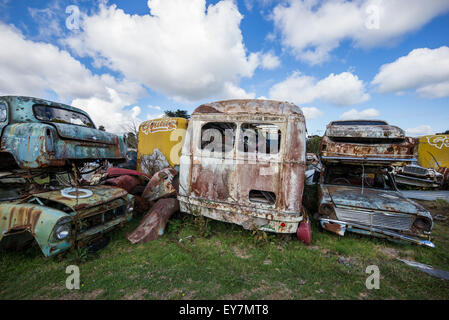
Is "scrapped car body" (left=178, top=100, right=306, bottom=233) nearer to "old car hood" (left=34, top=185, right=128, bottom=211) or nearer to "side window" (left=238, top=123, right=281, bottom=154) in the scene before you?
"side window" (left=238, top=123, right=281, bottom=154)

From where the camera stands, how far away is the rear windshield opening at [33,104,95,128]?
362 cm

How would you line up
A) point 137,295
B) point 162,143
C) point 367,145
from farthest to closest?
point 162,143 < point 367,145 < point 137,295

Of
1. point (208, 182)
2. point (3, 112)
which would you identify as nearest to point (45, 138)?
point (3, 112)

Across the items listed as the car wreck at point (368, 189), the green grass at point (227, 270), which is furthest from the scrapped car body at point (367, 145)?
the green grass at point (227, 270)

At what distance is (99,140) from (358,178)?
6685 millimetres

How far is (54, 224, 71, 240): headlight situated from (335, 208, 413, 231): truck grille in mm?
4497

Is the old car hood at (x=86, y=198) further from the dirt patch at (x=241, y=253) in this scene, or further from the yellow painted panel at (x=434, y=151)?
the yellow painted panel at (x=434, y=151)

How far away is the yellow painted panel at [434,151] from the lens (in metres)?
9.06

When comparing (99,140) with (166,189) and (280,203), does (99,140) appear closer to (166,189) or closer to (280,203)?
(166,189)

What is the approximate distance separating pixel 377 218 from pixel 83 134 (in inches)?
229

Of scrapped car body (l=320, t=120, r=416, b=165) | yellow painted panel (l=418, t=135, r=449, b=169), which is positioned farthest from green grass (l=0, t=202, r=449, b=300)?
yellow painted panel (l=418, t=135, r=449, b=169)

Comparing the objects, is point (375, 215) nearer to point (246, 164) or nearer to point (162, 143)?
point (246, 164)

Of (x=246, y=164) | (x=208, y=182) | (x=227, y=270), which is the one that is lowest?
(x=227, y=270)

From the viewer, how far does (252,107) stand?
10.6 feet
